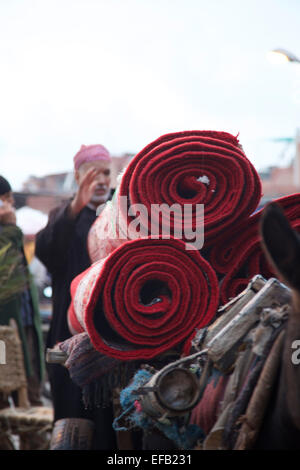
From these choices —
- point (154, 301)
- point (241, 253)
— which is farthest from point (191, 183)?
point (154, 301)

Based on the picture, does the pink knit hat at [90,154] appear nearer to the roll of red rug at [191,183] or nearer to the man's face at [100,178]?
the man's face at [100,178]

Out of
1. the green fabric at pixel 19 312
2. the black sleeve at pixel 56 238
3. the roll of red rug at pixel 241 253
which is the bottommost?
the green fabric at pixel 19 312

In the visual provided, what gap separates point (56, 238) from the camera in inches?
148

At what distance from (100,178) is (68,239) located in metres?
0.43

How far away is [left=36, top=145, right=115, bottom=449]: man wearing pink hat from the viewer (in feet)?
11.7

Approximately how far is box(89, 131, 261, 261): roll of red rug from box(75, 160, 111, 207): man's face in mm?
1626

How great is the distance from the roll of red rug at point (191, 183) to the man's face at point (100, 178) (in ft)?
5.34

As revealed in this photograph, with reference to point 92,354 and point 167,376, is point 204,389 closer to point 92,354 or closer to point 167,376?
point 167,376

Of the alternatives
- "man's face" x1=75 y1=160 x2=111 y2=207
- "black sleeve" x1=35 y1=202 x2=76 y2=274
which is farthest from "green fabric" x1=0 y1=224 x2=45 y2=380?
"man's face" x1=75 y1=160 x2=111 y2=207

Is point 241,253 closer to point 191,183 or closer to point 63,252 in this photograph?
point 191,183

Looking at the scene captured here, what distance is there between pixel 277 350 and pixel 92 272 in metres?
0.86

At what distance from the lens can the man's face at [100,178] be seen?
386cm

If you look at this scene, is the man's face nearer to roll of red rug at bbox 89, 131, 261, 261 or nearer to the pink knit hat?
the pink knit hat

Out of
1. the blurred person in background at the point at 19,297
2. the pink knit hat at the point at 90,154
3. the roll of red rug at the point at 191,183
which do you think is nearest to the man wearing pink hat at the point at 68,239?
the pink knit hat at the point at 90,154
